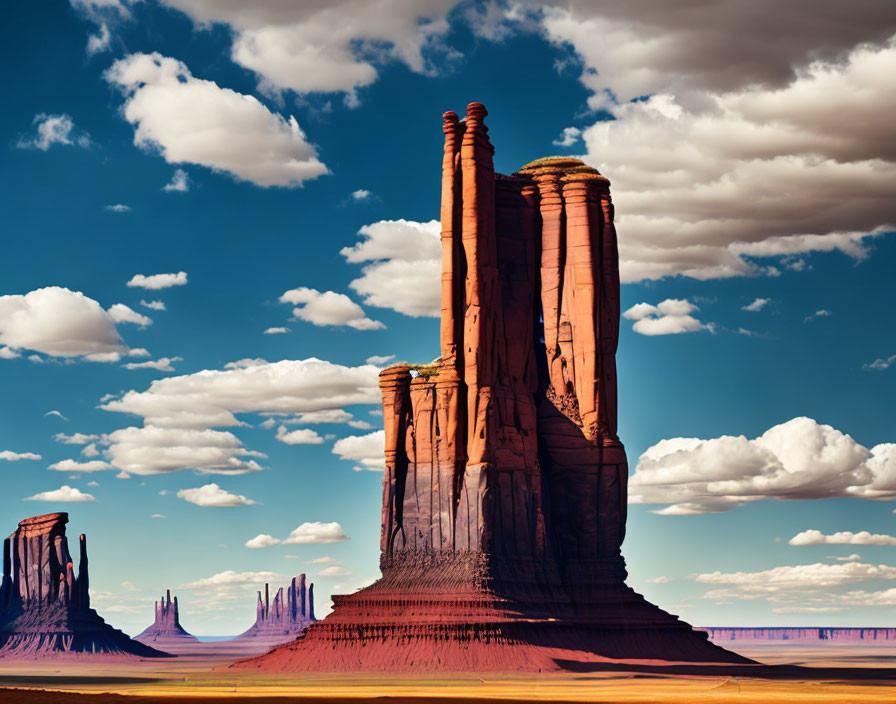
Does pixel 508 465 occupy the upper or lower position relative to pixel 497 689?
upper

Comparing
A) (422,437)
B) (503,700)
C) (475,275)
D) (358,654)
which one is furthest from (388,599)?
(503,700)

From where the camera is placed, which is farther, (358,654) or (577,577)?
(577,577)

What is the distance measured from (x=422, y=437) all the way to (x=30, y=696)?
57.3 m

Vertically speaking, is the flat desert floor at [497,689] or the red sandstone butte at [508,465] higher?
the red sandstone butte at [508,465]

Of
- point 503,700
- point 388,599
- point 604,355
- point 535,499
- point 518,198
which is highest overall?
point 518,198

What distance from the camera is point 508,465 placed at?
141625mm

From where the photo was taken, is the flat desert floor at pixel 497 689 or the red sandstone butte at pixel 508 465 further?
the red sandstone butte at pixel 508 465

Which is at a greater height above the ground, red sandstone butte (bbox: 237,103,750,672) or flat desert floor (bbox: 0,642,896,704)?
red sandstone butte (bbox: 237,103,750,672)

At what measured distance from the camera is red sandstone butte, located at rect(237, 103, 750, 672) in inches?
5236

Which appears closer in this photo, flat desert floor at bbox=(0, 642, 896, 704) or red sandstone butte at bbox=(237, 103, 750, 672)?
flat desert floor at bbox=(0, 642, 896, 704)

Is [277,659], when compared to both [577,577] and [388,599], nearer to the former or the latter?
[388,599]

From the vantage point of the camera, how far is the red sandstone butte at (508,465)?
133000 mm

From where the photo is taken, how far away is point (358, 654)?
13288cm

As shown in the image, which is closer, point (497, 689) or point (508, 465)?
point (497, 689)
